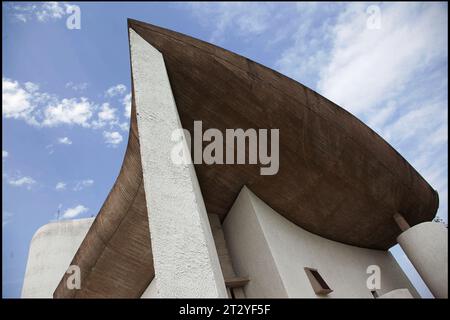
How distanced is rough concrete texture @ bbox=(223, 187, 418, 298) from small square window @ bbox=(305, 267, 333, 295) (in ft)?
0.52

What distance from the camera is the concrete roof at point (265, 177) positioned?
17.0ft

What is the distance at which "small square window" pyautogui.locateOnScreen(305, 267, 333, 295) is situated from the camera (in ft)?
21.2

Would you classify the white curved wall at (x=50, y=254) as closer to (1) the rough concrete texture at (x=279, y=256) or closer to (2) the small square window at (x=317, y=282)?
(1) the rough concrete texture at (x=279, y=256)

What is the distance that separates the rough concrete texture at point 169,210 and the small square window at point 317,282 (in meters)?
4.31

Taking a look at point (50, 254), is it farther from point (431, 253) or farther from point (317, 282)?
point (431, 253)

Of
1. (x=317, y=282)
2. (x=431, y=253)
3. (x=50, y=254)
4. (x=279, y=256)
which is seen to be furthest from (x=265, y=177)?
(x=50, y=254)

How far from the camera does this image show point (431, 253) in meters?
6.93

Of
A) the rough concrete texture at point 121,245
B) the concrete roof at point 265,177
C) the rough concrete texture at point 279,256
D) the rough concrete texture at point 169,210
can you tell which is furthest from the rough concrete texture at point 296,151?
the rough concrete texture at point 121,245

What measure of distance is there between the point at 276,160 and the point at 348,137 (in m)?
1.73

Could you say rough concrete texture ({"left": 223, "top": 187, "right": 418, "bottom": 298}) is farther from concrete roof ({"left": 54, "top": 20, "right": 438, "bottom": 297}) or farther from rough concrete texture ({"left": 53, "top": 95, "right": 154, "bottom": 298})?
rough concrete texture ({"left": 53, "top": 95, "right": 154, "bottom": 298})

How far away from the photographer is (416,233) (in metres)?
7.42

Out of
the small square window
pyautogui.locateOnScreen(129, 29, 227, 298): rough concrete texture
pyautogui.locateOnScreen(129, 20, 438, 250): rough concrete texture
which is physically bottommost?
the small square window

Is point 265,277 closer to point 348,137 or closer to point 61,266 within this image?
point 348,137

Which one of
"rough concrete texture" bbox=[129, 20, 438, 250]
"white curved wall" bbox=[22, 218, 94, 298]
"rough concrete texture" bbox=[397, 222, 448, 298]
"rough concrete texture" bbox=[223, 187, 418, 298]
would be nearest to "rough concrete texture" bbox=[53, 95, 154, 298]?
"rough concrete texture" bbox=[129, 20, 438, 250]
